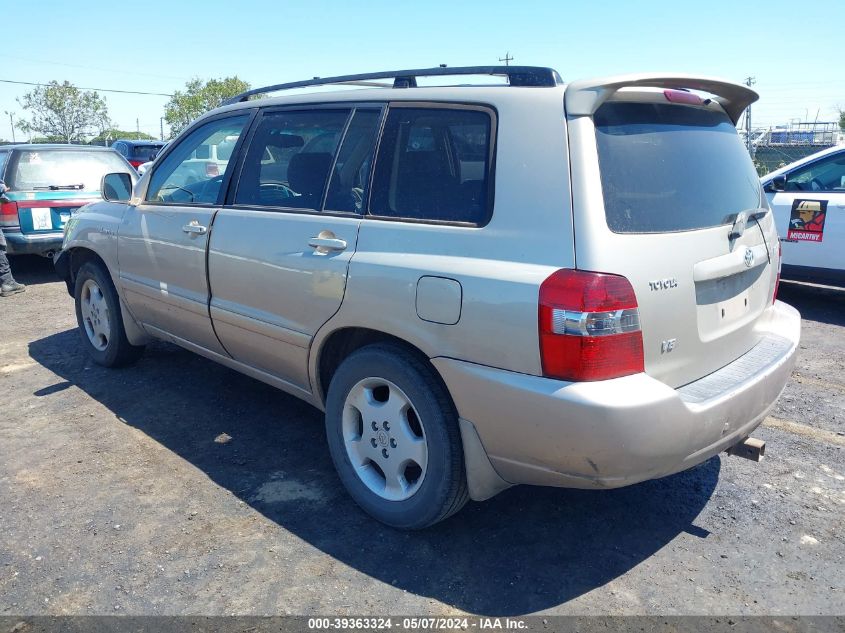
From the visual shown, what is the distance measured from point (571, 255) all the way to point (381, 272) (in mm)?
833

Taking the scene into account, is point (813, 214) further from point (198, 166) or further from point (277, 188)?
point (198, 166)

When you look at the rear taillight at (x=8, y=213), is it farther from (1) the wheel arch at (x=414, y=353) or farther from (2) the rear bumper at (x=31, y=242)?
(1) the wheel arch at (x=414, y=353)

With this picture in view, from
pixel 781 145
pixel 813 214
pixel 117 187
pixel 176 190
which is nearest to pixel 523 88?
pixel 176 190

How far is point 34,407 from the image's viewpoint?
14.7 ft

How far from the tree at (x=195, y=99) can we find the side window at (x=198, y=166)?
182 feet

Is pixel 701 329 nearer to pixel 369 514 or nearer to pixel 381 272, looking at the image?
pixel 381 272

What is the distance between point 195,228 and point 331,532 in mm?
1892

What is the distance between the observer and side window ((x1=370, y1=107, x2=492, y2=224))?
2.71 metres

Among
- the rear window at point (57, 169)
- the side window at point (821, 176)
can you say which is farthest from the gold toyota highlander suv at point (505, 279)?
the rear window at point (57, 169)

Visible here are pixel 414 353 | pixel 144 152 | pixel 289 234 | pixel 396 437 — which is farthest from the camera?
pixel 144 152

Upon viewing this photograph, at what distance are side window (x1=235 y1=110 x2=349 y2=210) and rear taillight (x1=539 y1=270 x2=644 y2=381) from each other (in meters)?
1.44

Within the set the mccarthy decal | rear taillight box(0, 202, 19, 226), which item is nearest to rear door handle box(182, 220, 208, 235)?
rear taillight box(0, 202, 19, 226)

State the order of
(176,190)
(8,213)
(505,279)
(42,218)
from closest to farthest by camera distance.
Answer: (505,279), (176,190), (8,213), (42,218)

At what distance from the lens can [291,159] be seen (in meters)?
3.59
